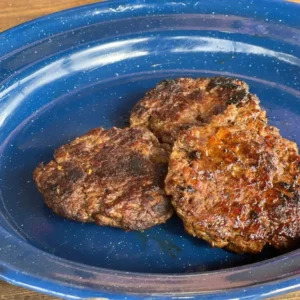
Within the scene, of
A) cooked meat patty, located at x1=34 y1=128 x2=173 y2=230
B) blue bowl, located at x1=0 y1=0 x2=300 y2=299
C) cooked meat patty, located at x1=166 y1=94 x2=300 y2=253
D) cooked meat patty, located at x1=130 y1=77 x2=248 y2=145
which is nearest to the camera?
blue bowl, located at x1=0 y1=0 x2=300 y2=299

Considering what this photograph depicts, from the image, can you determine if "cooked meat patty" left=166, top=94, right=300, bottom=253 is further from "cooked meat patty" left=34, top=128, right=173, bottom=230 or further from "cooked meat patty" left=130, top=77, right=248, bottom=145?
"cooked meat patty" left=130, top=77, right=248, bottom=145

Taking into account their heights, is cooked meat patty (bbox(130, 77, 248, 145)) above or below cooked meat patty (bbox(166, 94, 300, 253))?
above

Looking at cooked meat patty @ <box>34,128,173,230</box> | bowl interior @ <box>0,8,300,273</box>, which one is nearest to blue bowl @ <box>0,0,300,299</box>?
bowl interior @ <box>0,8,300,273</box>

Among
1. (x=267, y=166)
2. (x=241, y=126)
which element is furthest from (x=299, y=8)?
(x=267, y=166)

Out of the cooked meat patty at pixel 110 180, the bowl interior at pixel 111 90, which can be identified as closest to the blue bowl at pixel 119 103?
the bowl interior at pixel 111 90

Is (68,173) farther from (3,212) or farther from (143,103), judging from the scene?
(143,103)

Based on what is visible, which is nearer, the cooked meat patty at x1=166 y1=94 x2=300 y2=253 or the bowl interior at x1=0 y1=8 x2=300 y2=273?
the cooked meat patty at x1=166 y1=94 x2=300 y2=253

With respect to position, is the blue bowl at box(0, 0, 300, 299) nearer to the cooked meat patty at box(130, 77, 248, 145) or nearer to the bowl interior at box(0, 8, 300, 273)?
the bowl interior at box(0, 8, 300, 273)

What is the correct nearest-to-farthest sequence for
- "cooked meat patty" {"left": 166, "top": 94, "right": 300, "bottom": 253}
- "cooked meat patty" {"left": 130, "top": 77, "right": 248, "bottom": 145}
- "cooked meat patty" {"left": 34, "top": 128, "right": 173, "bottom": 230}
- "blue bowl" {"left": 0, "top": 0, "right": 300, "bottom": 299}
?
"blue bowl" {"left": 0, "top": 0, "right": 300, "bottom": 299}
"cooked meat patty" {"left": 166, "top": 94, "right": 300, "bottom": 253}
"cooked meat patty" {"left": 34, "top": 128, "right": 173, "bottom": 230}
"cooked meat patty" {"left": 130, "top": 77, "right": 248, "bottom": 145}
